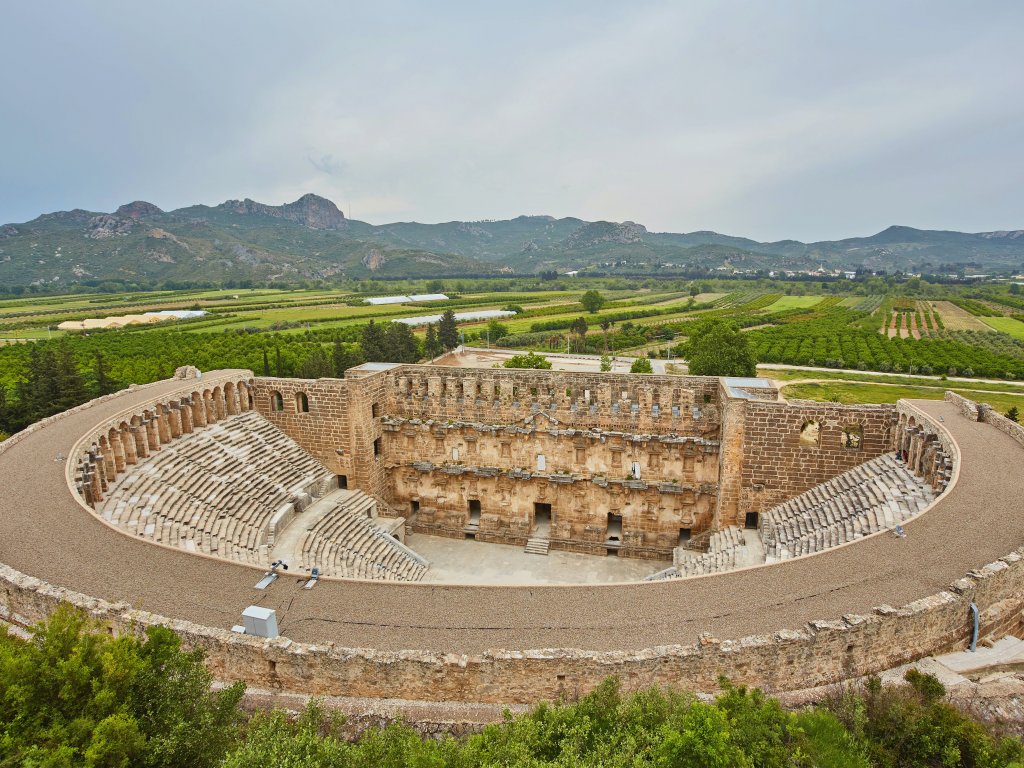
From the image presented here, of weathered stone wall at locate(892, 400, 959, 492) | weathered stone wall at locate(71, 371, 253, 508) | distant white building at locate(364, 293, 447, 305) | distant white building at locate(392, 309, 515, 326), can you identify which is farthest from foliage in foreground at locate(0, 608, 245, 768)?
distant white building at locate(364, 293, 447, 305)

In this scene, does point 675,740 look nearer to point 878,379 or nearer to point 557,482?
point 557,482

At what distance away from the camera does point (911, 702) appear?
32.0 feet

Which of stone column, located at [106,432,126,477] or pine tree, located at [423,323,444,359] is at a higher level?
stone column, located at [106,432,126,477]

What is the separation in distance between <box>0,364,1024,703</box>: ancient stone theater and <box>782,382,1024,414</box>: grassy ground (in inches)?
851

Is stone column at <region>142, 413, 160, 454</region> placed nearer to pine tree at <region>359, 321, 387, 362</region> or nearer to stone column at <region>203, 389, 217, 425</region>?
stone column at <region>203, 389, 217, 425</region>

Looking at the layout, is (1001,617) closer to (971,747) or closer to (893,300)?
(971,747)

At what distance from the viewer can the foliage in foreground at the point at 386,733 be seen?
7.50m

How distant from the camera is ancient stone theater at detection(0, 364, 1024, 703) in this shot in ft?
38.9

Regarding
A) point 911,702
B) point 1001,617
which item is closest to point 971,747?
point 911,702

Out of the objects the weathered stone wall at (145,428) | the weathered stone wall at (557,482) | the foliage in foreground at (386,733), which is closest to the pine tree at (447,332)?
the weathered stone wall at (557,482)

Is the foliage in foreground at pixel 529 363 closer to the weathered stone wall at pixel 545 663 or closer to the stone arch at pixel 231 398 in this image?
the stone arch at pixel 231 398

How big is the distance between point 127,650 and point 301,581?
20.8ft

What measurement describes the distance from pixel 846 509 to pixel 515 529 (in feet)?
46.8

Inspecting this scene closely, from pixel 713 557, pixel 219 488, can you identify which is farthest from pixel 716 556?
pixel 219 488
